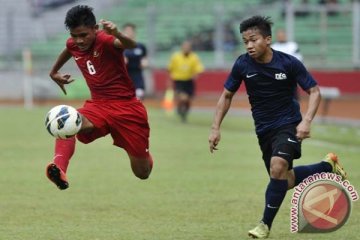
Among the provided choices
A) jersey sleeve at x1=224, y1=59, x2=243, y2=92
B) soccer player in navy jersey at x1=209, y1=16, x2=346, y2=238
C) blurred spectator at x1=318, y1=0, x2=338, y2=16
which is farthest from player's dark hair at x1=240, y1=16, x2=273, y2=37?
blurred spectator at x1=318, y1=0, x2=338, y2=16

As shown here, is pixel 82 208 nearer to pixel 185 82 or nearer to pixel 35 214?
pixel 35 214

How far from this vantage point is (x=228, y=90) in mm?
9453

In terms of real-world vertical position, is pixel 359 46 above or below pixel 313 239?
below

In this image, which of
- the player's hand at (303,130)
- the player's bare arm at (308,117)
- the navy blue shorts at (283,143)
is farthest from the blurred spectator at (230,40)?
the player's hand at (303,130)

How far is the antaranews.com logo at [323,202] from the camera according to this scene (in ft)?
28.8

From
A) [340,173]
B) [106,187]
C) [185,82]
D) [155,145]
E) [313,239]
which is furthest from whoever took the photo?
[185,82]

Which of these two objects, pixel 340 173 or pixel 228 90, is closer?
pixel 228 90

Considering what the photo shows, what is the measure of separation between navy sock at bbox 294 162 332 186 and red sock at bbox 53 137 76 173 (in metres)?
2.33

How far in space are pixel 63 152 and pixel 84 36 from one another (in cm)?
121

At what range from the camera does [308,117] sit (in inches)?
347

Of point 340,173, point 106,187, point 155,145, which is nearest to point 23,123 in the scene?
point 155,145

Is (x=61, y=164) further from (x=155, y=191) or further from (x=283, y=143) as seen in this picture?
(x=155, y=191)

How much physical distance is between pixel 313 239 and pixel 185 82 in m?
18.8

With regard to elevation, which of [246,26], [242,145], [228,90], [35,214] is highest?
[246,26]
